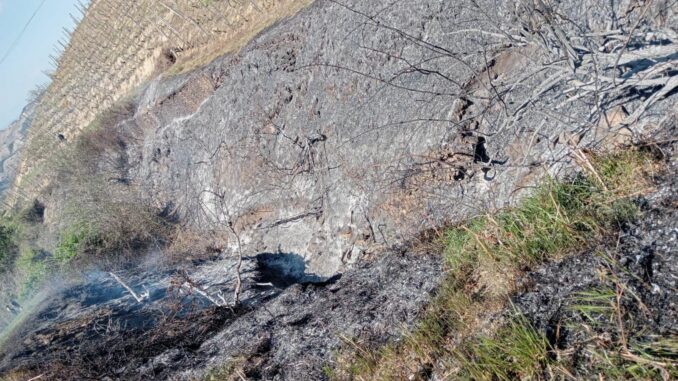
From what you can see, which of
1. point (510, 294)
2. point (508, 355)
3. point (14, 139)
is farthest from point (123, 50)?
point (14, 139)

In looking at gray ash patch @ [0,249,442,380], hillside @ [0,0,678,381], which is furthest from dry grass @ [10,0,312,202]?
gray ash patch @ [0,249,442,380]

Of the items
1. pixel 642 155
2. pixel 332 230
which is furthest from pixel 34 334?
pixel 642 155

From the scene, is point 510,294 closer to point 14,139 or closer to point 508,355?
point 508,355

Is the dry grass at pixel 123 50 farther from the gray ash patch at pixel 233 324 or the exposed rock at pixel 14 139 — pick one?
the exposed rock at pixel 14 139

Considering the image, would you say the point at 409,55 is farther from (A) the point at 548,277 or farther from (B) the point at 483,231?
(A) the point at 548,277

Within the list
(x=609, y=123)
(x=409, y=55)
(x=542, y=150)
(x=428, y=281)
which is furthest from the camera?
(x=409, y=55)
